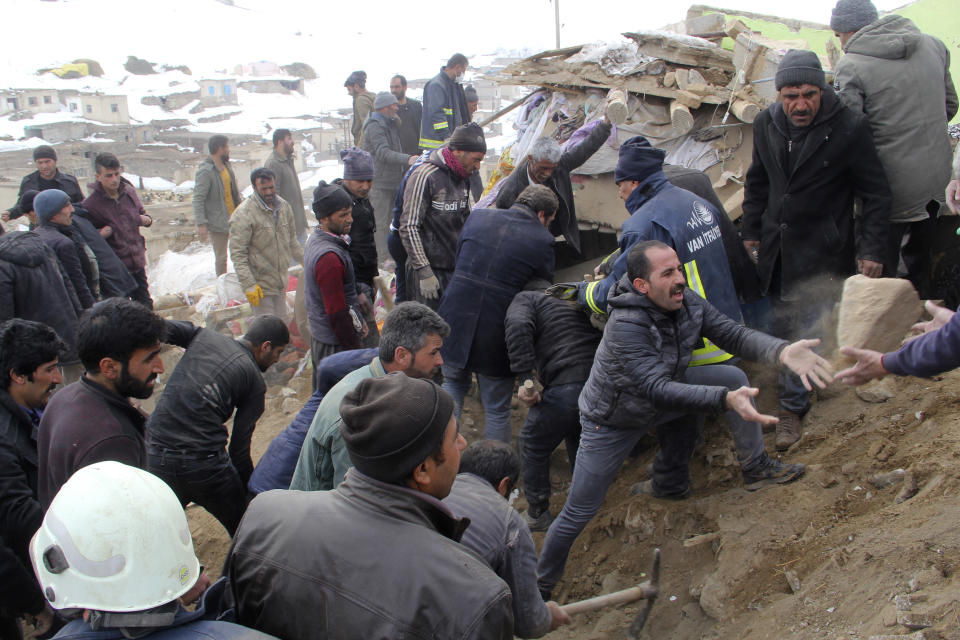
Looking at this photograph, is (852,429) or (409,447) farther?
(852,429)

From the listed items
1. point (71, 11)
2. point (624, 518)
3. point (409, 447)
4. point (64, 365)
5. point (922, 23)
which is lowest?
point (624, 518)

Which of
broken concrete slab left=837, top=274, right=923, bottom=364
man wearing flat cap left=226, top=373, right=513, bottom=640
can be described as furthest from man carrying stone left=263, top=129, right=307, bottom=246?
man wearing flat cap left=226, top=373, right=513, bottom=640

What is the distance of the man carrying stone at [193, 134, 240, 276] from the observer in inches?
338

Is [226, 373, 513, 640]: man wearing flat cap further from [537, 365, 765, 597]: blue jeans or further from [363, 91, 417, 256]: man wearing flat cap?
[363, 91, 417, 256]: man wearing flat cap

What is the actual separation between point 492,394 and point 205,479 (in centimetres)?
191

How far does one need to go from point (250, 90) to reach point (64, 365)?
190 feet

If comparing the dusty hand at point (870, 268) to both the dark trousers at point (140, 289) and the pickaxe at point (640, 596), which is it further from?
the dark trousers at point (140, 289)

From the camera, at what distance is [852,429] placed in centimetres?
429

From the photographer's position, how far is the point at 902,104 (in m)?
4.34

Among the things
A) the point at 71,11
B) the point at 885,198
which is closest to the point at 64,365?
the point at 885,198

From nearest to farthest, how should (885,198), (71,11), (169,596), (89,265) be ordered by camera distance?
(169,596)
(885,198)
(89,265)
(71,11)

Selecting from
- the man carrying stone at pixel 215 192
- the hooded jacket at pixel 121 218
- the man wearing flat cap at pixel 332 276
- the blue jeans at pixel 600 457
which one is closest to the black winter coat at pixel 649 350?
the blue jeans at pixel 600 457

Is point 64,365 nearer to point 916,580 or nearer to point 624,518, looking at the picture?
point 624,518

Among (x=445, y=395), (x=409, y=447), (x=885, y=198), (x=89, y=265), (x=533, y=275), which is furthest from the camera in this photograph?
(x=89, y=265)
